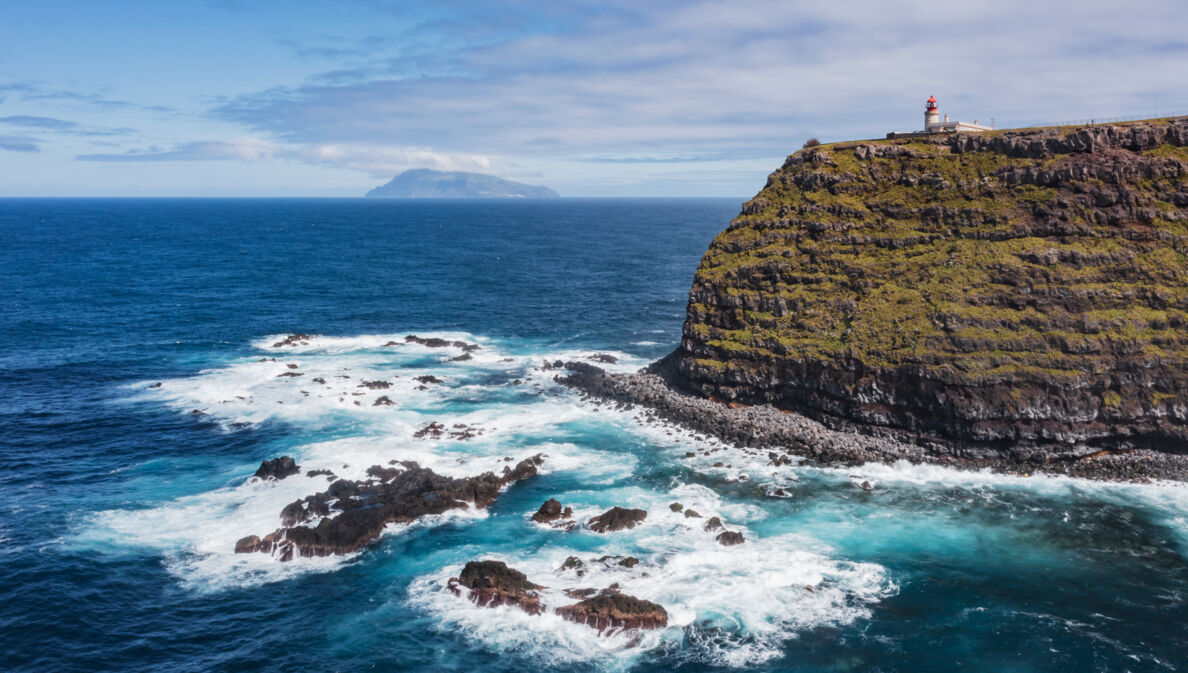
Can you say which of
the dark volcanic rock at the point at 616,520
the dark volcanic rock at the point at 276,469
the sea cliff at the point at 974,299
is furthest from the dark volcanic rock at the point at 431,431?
the sea cliff at the point at 974,299

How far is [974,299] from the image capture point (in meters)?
70.2

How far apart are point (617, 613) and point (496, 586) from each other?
28.4ft

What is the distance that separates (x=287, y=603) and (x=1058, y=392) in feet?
220

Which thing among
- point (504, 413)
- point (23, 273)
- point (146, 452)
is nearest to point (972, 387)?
point (504, 413)

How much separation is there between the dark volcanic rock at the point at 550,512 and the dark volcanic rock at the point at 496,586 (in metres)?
8.43

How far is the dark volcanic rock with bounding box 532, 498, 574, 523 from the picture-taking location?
189 feet

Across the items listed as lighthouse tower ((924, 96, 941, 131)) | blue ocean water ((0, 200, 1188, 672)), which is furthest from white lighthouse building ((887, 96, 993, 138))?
blue ocean water ((0, 200, 1188, 672))

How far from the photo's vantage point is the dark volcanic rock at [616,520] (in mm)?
55875

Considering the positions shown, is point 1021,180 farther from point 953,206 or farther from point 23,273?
point 23,273

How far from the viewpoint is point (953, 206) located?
254 feet

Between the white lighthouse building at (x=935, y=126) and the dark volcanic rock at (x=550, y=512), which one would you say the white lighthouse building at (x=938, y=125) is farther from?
the dark volcanic rock at (x=550, y=512)

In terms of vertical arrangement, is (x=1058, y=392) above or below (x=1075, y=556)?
above

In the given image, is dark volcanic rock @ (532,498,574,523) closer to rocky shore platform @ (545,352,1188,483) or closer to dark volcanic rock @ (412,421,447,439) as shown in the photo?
dark volcanic rock @ (412,421,447,439)

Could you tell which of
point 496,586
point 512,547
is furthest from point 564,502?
point 496,586
